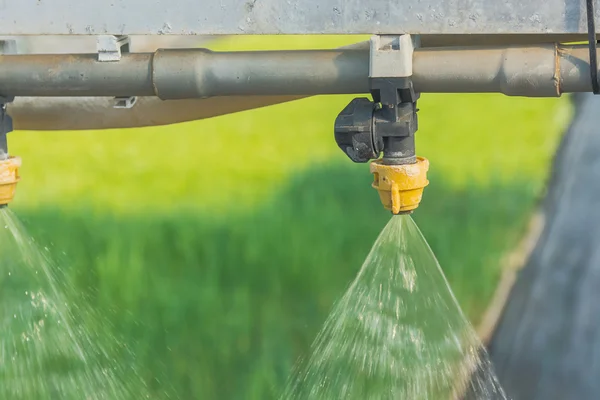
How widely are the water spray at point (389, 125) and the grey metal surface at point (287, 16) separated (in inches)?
1.2

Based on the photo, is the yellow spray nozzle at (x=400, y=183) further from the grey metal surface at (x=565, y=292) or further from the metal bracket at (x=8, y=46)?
the grey metal surface at (x=565, y=292)

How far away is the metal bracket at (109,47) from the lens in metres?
1.10

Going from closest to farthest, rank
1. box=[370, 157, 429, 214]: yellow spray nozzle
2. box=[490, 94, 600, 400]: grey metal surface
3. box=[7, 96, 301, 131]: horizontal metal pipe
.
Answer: box=[370, 157, 429, 214]: yellow spray nozzle
box=[7, 96, 301, 131]: horizontal metal pipe
box=[490, 94, 600, 400]: grey metal surface

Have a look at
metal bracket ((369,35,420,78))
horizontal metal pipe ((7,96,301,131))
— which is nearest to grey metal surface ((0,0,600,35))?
metal bracket ((369,35,420,78))

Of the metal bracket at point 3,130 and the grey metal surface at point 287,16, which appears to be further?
the metal bracket at point 3,130

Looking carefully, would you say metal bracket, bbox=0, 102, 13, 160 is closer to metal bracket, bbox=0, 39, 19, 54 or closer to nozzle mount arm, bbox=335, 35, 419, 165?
metal bracket, bbox=0, 39, 19, 54

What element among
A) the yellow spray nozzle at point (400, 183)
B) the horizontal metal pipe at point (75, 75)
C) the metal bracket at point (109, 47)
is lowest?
the yellow spray nozzle at point (400, 183)

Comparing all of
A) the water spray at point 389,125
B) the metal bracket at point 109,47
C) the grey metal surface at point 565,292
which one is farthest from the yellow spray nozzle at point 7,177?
the grey metal surface at point 565,292

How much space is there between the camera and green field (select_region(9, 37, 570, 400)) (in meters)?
1.80

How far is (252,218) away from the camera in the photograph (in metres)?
1.94

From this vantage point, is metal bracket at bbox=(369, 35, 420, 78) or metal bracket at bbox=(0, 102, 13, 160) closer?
metal bracket at bbox=(369, 35, 420, 78)

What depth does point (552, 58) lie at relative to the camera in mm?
1002

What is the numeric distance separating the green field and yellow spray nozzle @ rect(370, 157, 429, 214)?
2.34 ft

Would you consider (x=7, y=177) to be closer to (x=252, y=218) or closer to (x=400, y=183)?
(x=400, y=183)
